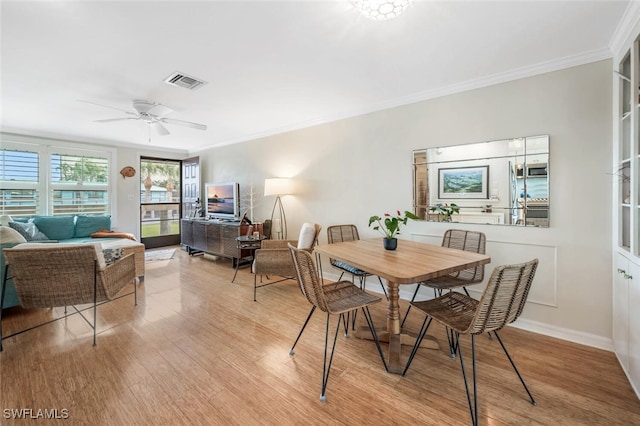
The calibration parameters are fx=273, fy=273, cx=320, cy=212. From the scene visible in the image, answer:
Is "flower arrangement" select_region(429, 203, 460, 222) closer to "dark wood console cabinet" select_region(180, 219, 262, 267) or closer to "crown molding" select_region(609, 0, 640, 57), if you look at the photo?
"crown molding" select_region(609, 0, 640, 57)

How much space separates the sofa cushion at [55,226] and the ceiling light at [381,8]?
5483 mm

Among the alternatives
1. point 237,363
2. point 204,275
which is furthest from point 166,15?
point 204,275

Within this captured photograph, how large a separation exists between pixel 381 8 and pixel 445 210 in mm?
2089

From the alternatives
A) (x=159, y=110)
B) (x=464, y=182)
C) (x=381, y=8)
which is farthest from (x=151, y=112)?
(x=464, y=182)

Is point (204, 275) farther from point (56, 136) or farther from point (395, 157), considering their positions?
point (56, 136)

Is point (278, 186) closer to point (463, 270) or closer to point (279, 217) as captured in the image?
point (279, 217)

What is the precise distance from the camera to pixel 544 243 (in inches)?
97.2

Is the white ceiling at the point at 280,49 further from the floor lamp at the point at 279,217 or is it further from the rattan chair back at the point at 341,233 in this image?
the rattan chair back at the point at 341,233

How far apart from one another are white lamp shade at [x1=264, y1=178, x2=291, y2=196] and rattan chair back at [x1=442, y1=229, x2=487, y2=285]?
2.41 m

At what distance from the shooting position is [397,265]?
6.15ft

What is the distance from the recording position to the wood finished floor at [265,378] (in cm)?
154

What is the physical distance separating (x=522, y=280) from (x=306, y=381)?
1.45m

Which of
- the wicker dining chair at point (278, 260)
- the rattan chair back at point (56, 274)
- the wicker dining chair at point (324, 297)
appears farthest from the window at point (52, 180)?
the wicker dining chair at point (324, 297)

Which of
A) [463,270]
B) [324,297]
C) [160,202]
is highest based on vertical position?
[160,202]
